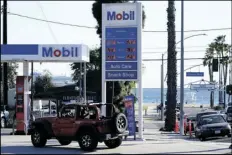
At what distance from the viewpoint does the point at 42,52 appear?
84.0ft

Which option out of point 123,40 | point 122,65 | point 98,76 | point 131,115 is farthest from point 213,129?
point 98,76

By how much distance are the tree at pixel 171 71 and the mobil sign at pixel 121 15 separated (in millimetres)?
13138

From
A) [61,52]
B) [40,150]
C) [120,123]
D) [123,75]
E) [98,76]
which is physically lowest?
[40,150]

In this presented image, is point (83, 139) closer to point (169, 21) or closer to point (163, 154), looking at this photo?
point (163, 154)

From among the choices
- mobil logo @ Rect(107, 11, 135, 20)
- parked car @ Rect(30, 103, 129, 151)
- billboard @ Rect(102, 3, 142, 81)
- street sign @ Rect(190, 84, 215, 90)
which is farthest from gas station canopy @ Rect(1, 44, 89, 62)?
street sign @ Rect(190, 84, 215, 90)

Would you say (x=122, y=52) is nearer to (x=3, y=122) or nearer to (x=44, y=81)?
(x=3, y=122)

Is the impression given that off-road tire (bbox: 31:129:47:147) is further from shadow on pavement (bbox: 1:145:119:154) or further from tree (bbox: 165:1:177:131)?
tree (bbox: 165:1:177:131)

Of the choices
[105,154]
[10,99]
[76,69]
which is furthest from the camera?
[76,69]

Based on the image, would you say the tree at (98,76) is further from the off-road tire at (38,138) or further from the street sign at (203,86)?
the street sign at (203,86)

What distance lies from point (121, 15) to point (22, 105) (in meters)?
7.37

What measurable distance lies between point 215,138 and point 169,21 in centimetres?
1106

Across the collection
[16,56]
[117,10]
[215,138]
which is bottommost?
[215,138]

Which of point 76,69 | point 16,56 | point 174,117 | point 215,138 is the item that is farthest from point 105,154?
point 76,69

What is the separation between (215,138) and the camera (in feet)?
96.9
